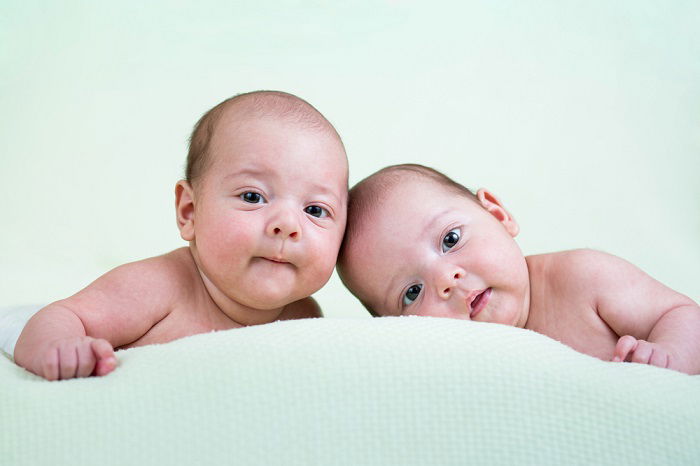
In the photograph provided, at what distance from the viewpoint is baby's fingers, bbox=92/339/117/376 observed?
1003 millimetres

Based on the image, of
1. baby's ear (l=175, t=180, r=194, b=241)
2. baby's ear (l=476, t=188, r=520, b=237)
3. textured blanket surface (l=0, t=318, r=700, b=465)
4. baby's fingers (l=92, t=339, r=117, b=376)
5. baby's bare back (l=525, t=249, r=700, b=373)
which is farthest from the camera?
baby's ear (l=476, t=188, r=520, b=237)

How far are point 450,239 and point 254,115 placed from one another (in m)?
0.46

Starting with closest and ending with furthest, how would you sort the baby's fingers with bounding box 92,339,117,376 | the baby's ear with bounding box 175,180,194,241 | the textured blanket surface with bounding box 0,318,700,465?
the textured blanket surface with bounding box 0,318,700,465 → the baby's fingers with bounding box 92,339,117,376 → the baby's ear with bounding box 175,180,194,241

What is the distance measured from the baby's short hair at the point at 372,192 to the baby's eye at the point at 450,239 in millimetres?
134

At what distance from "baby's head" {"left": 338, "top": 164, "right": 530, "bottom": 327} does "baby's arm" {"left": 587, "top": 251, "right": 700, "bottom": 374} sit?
16cm

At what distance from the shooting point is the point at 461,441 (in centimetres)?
84

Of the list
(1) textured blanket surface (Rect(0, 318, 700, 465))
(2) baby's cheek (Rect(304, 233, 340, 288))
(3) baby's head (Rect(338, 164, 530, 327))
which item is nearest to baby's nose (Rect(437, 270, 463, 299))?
(3) baby's head (Rect(338, 164, 530, 327))

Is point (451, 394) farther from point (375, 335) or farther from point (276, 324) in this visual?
point (276, 324)

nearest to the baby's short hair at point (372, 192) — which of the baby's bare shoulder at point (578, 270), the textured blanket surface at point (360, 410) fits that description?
the baby's bare shoulder at point (578, 270)

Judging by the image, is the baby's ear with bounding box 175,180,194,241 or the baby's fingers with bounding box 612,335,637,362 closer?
the baby's fingers with bounding box 612,335,637,362

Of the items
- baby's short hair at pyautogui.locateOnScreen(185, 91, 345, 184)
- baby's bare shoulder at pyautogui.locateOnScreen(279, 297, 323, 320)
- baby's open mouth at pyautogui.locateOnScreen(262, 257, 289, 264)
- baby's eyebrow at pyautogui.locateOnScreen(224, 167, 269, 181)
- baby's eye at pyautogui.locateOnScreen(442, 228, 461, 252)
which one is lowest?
baby's bare shoulder at pyautogui.locateOnScreen(279, 297, 323, 320)

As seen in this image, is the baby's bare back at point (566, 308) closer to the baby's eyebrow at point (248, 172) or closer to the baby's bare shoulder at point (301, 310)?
the baby's bare shoulder at point (301, 310)

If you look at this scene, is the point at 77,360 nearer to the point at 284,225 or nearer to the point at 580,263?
the point at 284,225

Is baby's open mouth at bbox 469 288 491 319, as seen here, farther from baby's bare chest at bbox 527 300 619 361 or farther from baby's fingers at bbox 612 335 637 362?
baby's fingers at bbox 612 335 637 362
